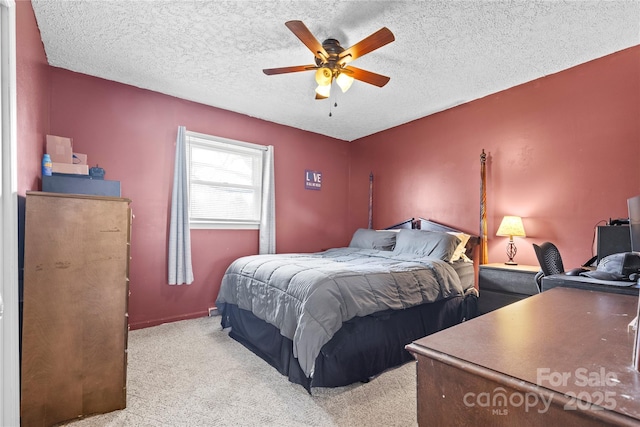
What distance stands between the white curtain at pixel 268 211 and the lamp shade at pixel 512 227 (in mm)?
2582

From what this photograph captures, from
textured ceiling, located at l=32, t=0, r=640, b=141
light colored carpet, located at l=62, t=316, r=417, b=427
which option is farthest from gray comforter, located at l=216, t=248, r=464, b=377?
textured ceiling, located at l=32, t=0, r=640, b=141

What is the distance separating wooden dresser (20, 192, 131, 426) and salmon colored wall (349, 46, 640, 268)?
339 cm

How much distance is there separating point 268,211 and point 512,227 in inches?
107

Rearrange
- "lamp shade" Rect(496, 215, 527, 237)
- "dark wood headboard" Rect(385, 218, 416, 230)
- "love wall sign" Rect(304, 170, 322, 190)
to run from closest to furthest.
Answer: "lamp shade" Rect(496, 215, 527, 237)
"dark wood headboard" Rect(385, 218, 416, 230)
"love wall sign" Rect(304, 170, 322, 190)

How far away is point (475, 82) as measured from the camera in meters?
3.11

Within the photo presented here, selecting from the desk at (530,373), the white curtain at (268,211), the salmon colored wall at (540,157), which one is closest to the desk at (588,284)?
the desk at (530,373)

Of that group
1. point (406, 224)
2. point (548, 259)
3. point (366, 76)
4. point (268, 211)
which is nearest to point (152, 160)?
point (268, 211)

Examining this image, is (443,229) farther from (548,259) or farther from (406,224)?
(548,259)

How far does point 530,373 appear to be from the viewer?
0.63 meters

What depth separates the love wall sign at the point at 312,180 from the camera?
15.1 ft

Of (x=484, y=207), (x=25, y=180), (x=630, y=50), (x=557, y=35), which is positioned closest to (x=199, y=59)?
(x=25, y=180)

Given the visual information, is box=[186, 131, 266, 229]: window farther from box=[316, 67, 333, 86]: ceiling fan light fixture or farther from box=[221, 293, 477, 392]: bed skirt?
box=[316, 67, 333, 86]: ceiling fan light fixture

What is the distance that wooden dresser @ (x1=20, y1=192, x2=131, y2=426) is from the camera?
162 centimetres

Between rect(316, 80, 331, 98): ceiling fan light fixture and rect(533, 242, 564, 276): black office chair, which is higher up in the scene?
rect(316, 80, 331, 98): ceiling fan light fixture
